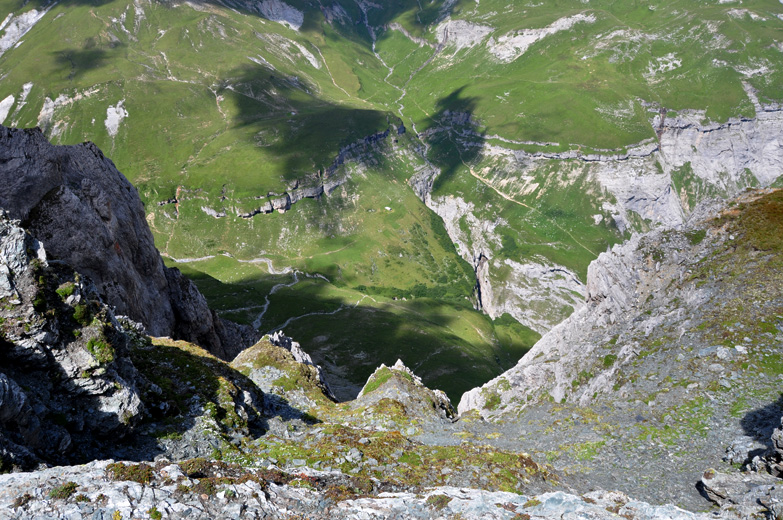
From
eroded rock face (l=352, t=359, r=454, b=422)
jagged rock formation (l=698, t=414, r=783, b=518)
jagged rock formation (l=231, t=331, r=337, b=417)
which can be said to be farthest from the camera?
eroded rock face (l=352, t=359, r=454, b=422)

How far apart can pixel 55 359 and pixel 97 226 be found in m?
33.0

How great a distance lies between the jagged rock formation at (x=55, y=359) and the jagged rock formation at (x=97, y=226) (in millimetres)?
17696

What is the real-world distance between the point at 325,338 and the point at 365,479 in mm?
148589

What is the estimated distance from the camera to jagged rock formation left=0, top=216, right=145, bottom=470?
17422mm

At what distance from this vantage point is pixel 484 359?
591 ft

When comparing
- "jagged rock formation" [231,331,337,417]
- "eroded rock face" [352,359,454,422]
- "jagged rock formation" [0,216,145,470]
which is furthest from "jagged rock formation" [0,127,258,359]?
"eroded rock face" [352,359,454,422]

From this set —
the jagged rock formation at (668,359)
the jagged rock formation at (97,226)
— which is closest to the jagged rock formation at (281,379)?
the jagged rock formation at (97,226)

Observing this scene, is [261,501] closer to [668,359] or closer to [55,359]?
[55,359]

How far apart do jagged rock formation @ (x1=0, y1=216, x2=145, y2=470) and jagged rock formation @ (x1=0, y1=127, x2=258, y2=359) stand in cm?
1770

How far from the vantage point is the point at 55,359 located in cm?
1892

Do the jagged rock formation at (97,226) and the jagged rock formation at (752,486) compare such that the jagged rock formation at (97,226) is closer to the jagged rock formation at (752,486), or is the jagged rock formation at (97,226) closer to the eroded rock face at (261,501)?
the eroded rock face at (261,501)

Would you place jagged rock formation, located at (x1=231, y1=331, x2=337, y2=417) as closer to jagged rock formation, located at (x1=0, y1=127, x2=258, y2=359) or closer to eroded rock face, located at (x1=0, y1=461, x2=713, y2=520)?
jagged rock formation, located at (x1=0, y1=127, x2=258, y2=359)

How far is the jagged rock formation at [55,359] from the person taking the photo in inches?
686

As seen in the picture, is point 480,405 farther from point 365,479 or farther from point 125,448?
point 125,448
